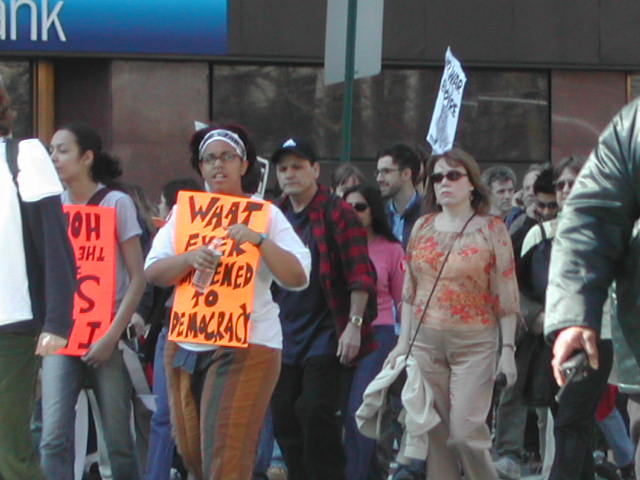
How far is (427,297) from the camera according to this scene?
8156mm

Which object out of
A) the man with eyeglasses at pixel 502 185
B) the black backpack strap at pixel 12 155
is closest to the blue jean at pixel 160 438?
the black backpack strap at pixel 12 155

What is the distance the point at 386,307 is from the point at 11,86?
745 centimetres

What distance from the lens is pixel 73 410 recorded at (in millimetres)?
7801

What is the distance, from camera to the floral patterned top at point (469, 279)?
8055mm

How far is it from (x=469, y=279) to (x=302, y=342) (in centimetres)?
95

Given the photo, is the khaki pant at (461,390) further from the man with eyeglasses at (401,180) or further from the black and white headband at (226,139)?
the man with eyeglasses at (401,180)

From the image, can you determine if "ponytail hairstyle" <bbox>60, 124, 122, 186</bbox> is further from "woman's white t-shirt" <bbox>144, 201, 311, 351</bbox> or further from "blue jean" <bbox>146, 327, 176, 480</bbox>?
"woman's white t-shirt" <bbox>144, 201, 311, 351</bbox>

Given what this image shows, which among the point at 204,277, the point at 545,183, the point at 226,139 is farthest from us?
the point at 545,183

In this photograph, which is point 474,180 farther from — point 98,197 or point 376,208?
point 98,197

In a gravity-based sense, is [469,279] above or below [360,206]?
below

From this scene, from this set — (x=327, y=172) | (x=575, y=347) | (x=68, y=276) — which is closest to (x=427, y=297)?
(x=68, y=276)

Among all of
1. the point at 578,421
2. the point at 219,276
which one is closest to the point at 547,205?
the point at 578,421

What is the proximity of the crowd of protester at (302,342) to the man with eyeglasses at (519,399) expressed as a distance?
0.6 inches

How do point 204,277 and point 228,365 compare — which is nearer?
point 228,365
